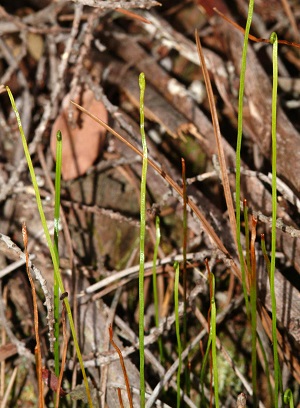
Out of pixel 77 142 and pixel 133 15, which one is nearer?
pixel 133 15

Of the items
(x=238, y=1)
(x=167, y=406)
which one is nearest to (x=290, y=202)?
(x=167, y=406)

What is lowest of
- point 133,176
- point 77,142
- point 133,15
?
point 133,176

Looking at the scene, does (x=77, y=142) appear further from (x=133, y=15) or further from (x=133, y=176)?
(x=133, y=15)

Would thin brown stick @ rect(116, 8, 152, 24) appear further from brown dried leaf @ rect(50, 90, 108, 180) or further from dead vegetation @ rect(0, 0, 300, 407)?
brown dried leaf @ rect(50, 90, 108, 180)

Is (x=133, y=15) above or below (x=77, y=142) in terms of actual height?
above

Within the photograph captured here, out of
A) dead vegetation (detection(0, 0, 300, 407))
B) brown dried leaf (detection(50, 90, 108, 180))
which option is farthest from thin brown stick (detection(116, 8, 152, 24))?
brown dried leaf (detection(50, 90, 108, 180))

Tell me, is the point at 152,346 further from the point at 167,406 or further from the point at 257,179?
the point at 257,179

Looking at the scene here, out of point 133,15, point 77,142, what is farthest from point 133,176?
point 133,15
